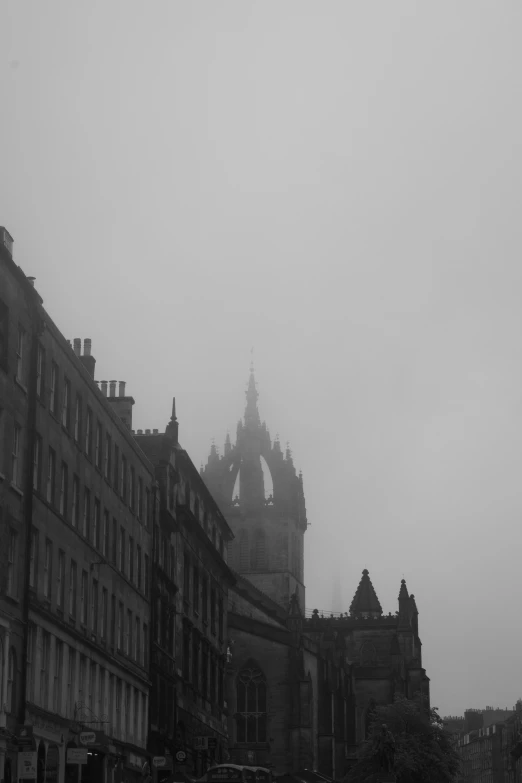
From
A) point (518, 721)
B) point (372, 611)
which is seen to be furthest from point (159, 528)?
point (518, 721)

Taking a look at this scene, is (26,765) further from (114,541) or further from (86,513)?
(114,541)

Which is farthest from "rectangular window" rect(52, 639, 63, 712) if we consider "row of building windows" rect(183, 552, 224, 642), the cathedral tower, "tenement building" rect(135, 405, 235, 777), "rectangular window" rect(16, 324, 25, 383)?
the cathedral tower

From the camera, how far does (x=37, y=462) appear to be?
126ft

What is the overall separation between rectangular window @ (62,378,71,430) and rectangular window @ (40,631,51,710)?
23.0ft

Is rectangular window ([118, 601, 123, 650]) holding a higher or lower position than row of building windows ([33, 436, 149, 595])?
lower

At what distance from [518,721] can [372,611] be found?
172 feet

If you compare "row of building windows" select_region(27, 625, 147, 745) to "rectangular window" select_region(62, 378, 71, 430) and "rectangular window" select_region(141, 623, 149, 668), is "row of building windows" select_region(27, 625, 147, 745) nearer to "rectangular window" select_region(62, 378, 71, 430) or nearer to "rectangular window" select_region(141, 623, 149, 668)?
"rectangular window" select_region(141, 623, 149, 668)

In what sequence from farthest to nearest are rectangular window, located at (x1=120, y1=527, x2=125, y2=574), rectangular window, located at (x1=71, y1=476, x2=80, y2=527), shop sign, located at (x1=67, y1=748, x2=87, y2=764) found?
rectangular window, located at (x1=120, y1=527, x2=125, y2=574) → rectangular window, located at (x1=71, y1=476, x2=80, y2=527) → shop sign, located at (x1=67, y1=748, x2=87, y2=764)

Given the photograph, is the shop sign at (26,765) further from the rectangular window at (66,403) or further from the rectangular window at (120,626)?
the rectangular window at (120,626)

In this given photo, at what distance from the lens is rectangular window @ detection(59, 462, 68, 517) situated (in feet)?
134

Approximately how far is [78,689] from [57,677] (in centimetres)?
250

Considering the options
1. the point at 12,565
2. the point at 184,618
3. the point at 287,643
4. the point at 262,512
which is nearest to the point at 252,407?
the point at 262,512

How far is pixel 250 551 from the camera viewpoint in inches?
5177

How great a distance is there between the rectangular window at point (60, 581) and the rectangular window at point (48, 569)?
0.69 metres
